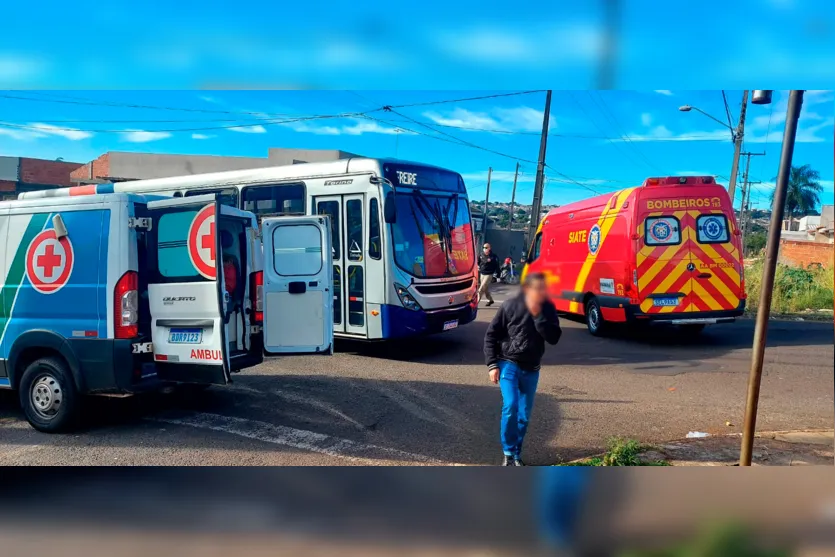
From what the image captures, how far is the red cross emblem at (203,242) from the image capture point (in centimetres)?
465

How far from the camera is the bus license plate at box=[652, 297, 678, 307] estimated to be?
16.6ft

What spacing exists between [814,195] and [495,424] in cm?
304

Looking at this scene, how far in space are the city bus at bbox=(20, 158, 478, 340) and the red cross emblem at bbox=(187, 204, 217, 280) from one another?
55 centimetres

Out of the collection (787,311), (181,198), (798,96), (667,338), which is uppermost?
(798,96)

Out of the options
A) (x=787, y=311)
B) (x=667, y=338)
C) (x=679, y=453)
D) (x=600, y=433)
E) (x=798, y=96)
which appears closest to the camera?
(x=798, y=96)

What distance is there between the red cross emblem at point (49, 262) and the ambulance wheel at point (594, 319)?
4.28 m

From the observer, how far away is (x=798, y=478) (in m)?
3.87

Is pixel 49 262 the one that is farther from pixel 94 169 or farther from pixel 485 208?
pixel 485 208

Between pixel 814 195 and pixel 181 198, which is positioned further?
pixel 181 198

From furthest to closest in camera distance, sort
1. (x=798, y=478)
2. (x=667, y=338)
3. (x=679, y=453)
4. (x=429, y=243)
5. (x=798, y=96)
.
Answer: (x=429, y=243) → (x=667, y=338) → (x=679, y=453) → (x=798, y=478) → (x=798, y=96)

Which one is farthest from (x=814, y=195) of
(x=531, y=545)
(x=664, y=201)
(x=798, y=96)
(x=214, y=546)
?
(x=214, y=546)

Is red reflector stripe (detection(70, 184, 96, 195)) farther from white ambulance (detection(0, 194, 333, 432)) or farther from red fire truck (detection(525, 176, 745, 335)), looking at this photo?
red fire truck (detection(525, 176, 745, 335))

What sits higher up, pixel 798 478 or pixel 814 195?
pixel 814 195

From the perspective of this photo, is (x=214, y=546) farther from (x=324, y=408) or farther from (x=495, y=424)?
(x=495, y=424)
